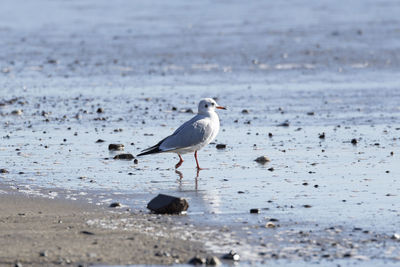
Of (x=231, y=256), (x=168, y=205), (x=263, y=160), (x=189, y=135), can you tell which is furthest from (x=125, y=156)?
(x=231, y=256)

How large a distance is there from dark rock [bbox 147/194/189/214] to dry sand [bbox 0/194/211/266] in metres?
0.11

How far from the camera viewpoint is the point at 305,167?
10.7 metres

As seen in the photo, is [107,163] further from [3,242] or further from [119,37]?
[119,37]

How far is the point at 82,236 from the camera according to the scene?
7.66 metres

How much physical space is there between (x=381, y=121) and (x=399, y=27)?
15.8 metres

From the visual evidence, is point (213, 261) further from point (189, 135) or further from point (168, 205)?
point (189, 135)

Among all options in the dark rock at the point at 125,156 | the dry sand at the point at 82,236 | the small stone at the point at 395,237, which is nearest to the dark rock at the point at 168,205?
the dry sand at the point at 82,236

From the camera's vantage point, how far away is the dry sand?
701 cm

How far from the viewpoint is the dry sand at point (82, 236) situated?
23.0ft

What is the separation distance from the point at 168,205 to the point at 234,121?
5932 millimetres

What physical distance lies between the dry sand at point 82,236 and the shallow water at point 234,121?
1.31 ft

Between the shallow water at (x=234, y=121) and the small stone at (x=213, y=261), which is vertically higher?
the shallow water at (x=234, y=121)

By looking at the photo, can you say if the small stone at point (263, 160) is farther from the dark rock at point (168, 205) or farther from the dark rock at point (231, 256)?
the dark rock at point (231, 256)

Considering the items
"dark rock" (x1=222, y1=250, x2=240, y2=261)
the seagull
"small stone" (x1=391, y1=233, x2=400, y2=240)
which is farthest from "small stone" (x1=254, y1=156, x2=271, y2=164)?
"dark rock" (x1=222, y1=250, x2=240, y2=261)
